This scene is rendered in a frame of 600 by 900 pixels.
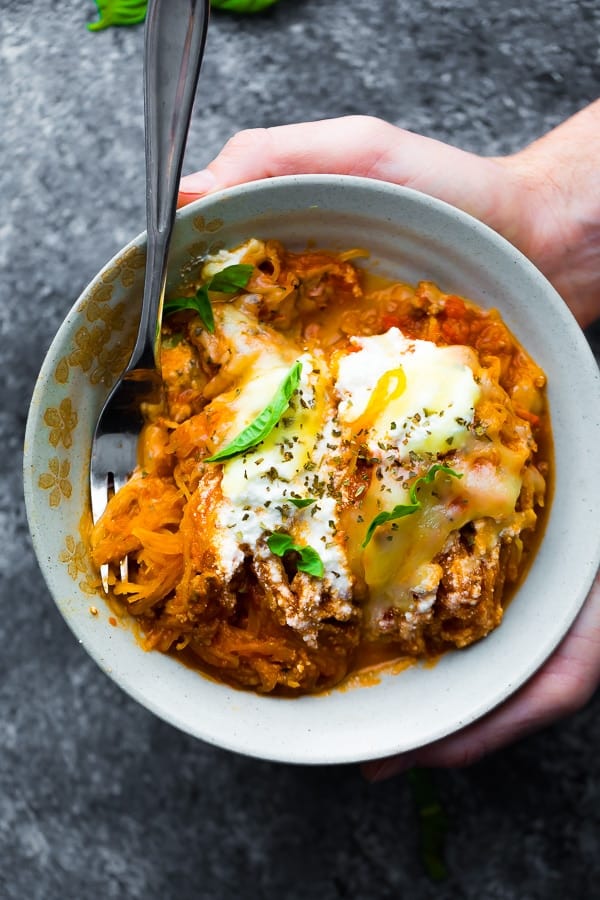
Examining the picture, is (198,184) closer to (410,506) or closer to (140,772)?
(410,506)

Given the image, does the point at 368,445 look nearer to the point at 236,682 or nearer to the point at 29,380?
the point at 236,682

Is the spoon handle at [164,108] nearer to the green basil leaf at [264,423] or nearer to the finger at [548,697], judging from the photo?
the green basil leaf at [264,423]

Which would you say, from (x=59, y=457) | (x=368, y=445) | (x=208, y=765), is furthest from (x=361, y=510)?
(x=208, y=765)

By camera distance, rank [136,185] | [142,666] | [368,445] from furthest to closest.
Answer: [136,185], [142,666], [368,445]

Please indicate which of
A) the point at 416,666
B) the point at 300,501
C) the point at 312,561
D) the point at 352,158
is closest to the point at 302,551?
the point at 312,561

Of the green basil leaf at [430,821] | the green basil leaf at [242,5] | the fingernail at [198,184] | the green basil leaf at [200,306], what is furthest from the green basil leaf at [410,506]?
the green basil leaf at [242,5]

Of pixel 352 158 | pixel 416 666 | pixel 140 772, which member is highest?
pixel 352 158
